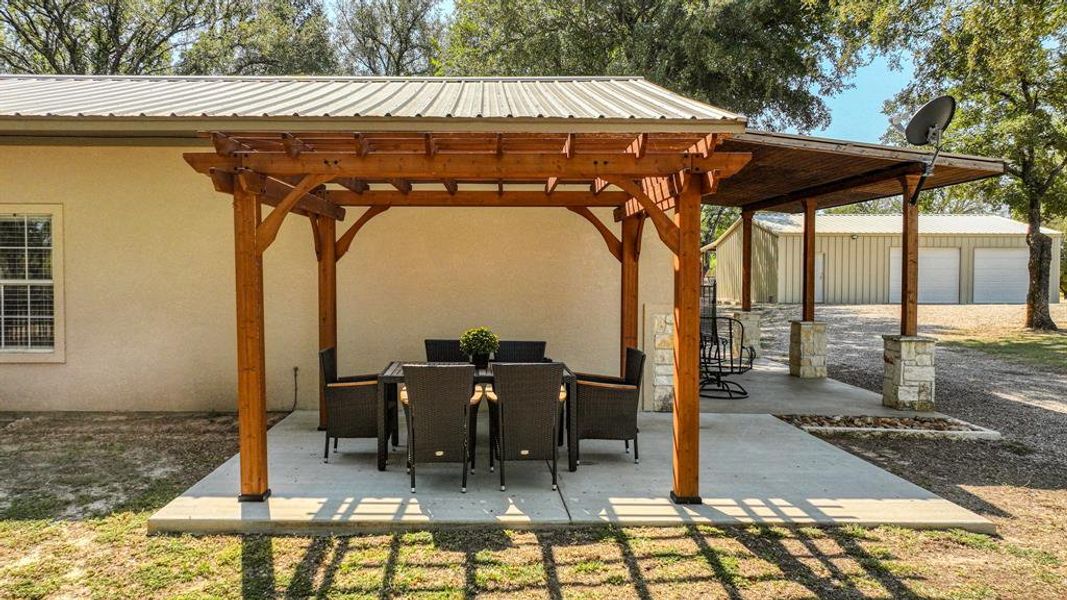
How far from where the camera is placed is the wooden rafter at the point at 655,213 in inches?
143

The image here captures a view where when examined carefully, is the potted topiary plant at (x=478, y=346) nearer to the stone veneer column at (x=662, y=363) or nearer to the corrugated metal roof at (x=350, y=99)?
the corrugated metal roof at (x=350, y=99)

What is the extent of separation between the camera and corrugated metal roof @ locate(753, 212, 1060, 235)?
18.5 meters

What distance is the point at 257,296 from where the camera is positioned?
12.3ft

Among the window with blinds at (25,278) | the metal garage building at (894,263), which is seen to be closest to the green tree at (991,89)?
the metal garage building at (894,263)

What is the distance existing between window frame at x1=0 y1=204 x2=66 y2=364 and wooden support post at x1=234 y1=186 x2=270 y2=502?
3838 millimetres

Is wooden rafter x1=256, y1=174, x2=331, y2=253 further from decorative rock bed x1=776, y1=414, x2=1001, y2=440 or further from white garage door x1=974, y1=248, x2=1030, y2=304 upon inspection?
white garage door x1=974, y1=248, x2=1030, y2=304

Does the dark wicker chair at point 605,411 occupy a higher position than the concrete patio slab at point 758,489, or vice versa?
the dark wicker chair at point 605,411

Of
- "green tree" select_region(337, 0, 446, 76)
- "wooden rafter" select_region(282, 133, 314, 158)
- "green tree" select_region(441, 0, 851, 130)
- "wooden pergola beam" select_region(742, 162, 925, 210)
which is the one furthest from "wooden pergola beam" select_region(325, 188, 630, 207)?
"green tree" select_region(337, 0, 446, 76)

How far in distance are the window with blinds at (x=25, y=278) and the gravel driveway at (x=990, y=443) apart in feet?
25.2

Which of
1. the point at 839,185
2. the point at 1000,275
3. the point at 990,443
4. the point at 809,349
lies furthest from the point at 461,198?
the point at 1000,275

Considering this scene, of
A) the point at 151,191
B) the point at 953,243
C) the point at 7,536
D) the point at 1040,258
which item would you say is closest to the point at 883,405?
the point at 7,536

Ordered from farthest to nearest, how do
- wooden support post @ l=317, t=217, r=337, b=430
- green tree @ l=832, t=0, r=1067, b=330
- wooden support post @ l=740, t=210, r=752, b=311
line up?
green tree @ l=832, t=0, r=1067, b=330
wooden support post @ l=740, t=210, r=752, b=311
wooden support post @ l=317, t=217, r=337, b=430

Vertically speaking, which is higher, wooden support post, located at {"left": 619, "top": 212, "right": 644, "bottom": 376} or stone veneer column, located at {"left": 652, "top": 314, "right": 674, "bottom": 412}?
wooden support post, located at {"left": 619, "top": 212, "right": 644, "bottom": 376}

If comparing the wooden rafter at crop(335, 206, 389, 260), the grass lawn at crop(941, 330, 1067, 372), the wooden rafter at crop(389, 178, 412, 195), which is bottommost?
the grass lawn at crop(941, 330, 1067, 372)
